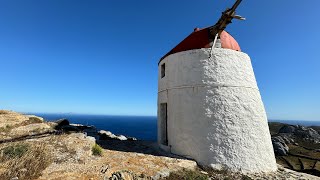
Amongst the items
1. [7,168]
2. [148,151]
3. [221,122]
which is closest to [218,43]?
[221,122]

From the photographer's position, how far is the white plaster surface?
11555 mm

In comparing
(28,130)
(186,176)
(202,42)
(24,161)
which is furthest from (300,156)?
(24,161)

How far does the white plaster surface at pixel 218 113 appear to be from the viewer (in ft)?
37.9

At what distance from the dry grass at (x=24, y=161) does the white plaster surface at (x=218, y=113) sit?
7.01 meters

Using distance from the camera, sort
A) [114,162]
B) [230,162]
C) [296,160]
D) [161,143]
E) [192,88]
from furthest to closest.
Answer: [296,160], [161,143], [192,88], [230,162], [114,162]

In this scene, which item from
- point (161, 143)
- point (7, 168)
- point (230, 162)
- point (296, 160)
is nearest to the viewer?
point (7, 168)

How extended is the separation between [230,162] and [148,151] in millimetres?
4998

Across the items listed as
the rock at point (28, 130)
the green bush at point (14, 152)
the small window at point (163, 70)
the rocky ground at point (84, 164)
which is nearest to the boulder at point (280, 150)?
the rocky ground at point (84, 164)

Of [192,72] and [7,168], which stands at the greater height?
[192,72]

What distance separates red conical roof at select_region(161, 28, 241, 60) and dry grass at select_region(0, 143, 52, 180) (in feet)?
31.1

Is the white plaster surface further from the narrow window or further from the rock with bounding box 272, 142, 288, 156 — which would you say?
the rock with bounding box 272, 142, 288, 156

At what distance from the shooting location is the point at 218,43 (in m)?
13.3

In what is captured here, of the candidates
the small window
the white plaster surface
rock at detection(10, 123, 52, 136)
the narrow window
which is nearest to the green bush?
rock at detection(10, 123, 52, 136)

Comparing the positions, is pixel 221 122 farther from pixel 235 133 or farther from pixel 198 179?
pixel 198 179
